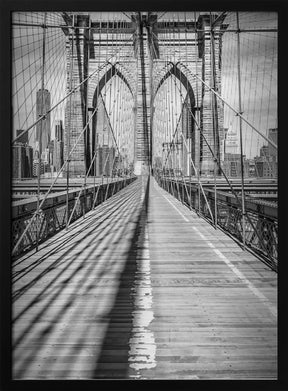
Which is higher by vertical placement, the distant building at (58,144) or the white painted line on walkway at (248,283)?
the distant building at (58,144)

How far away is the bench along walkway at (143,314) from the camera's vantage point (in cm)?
172

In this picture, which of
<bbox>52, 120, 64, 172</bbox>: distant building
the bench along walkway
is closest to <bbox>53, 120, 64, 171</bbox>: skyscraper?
<bbox>52, 120, 64, 172</bbox>: distant building

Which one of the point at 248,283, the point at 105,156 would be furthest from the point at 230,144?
the point at 248,283

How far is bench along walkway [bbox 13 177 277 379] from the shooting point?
1717mm

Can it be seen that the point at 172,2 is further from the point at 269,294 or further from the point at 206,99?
the point at 206,99

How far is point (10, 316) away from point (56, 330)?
34cm

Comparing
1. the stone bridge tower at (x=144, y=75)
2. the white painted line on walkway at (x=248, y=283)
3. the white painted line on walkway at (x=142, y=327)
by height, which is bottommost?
the white painted line on walkway at (x=142, y=327)

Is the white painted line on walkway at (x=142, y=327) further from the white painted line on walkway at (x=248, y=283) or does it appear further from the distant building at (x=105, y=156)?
the distant building at (x=105, y=156)

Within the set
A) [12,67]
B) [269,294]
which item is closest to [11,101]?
[12,67]

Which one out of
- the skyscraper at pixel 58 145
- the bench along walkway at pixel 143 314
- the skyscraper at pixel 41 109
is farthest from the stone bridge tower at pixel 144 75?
the bench along walkway at pixel 143 314

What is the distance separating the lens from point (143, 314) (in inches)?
85.0

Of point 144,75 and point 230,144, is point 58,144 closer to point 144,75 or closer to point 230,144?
point 230,144

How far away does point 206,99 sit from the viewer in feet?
53.0
